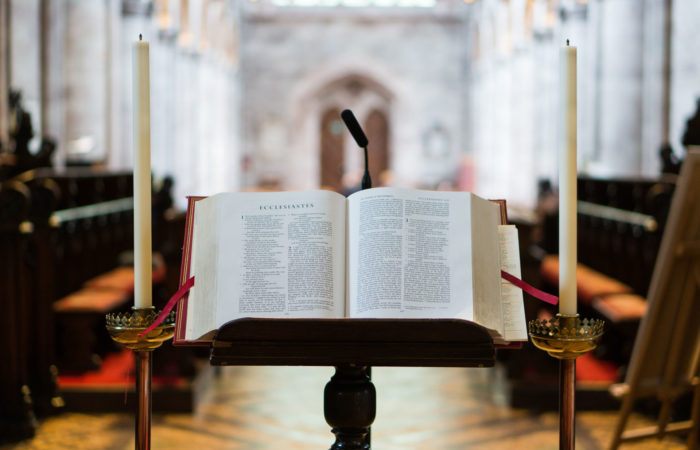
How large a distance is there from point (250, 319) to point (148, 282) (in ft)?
0.87

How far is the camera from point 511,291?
1.77m

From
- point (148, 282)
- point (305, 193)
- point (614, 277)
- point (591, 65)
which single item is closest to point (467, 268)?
point (305, 193)

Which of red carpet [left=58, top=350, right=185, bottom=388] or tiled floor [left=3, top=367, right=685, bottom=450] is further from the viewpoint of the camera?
red carpet [left=58, top=350, right=185, bottom=388]

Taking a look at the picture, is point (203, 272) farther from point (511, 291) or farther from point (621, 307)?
point (621, 307)

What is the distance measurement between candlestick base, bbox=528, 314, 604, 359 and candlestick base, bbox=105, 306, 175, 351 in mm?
727

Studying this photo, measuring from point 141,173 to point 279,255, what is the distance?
32 cm

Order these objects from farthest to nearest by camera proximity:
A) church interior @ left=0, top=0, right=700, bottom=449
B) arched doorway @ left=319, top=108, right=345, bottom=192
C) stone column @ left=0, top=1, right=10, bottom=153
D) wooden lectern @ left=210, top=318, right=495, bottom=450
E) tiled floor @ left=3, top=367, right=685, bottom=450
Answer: arched doorway @ left=319, top=108, right=345, bottom=192 → stone column @ left=0, top=1, right=10, bottom=153 → church interior @ left=0, top=0, right=700, bottom=449 → tiled floor @ left=3, top=367, right=685, bottom=450 → wooden lectern @ left=210, top=318, right=495, bottom=450

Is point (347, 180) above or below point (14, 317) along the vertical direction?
above

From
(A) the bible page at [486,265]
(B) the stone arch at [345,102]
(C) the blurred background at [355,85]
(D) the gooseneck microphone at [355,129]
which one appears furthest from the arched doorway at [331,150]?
(A) the bible page at [486,265]

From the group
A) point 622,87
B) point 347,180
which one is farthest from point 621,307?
point 347,180

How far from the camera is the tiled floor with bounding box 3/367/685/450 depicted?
4309mm

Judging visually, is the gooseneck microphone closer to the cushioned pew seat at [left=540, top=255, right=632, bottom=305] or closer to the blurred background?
the cushioned pew seat at [left=540, top=255, right=632, bottom=305]

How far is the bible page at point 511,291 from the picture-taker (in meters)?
1.74

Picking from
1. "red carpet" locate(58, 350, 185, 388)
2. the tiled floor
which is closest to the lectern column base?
the tiled floor
